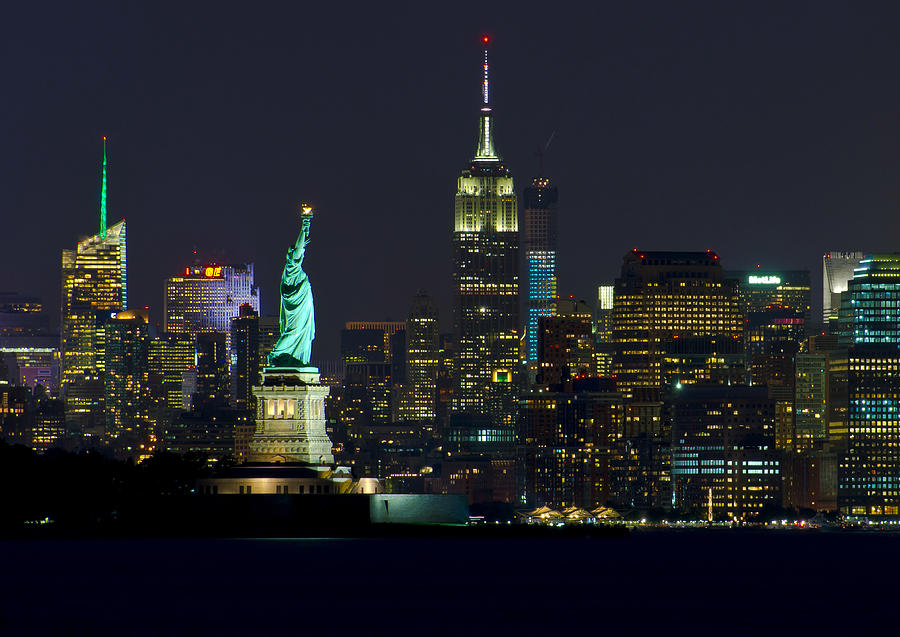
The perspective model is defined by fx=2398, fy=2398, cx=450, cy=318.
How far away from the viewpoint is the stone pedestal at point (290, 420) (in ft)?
542

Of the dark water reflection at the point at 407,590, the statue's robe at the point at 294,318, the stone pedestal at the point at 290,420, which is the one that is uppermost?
the statue's robe at the point at 294,318

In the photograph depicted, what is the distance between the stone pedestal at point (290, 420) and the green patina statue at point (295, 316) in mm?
827

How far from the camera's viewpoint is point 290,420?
16625cm

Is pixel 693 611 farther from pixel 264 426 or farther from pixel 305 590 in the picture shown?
pixel 264 426

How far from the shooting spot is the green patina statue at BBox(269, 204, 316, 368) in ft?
552

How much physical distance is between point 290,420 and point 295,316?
7766mm

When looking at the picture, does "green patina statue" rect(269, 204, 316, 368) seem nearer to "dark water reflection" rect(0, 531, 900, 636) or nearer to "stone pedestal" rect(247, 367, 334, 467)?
"stone pedestal" rect(247, 367, 334, 467)

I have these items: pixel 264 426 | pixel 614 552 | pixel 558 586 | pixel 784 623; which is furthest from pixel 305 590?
pixel 614 552

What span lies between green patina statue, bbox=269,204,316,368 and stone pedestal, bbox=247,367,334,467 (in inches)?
32.6

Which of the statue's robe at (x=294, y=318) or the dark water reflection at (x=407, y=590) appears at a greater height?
the statue's robe at (x=294, y=318)

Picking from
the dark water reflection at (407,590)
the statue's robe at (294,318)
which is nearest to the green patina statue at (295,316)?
the statue's robe at (294,318)

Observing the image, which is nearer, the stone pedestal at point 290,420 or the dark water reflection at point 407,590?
the dark water reflection at point 407,590

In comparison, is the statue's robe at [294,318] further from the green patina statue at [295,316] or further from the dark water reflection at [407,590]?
the dark water reflection at [407,590]

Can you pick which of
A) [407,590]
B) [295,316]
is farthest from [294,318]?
[407,590]
